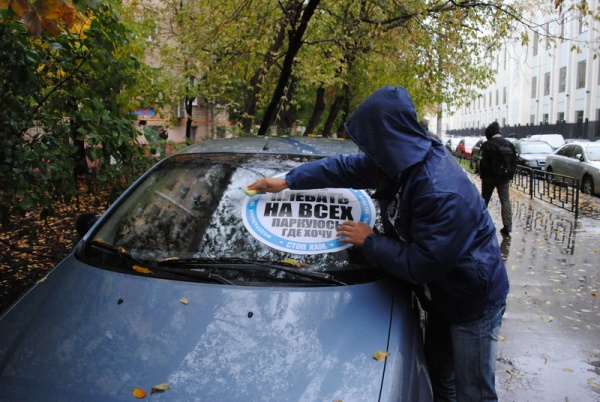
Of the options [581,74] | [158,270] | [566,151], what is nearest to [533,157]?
[566,151]

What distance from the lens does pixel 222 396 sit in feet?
6.09

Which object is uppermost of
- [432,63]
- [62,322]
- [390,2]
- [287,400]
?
[390,2]

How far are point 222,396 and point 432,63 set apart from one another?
888 centimetres

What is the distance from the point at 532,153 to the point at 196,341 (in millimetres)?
22859

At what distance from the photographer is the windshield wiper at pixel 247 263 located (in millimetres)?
2467

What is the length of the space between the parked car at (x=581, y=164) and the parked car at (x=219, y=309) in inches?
569

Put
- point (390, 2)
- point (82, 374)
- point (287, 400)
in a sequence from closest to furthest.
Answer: point (287, 400) → point (82, 374) → point (390, 2)

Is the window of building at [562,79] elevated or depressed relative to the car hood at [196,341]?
elevated

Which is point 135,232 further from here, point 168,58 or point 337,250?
point 168,58

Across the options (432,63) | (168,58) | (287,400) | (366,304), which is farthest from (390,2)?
(287,400)

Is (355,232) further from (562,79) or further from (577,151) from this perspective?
(562,79)

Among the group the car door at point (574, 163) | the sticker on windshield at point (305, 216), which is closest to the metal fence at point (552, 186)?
the car door at point (574, 163)

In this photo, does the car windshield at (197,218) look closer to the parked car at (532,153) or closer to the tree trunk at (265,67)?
the tree trunk at (265,67)

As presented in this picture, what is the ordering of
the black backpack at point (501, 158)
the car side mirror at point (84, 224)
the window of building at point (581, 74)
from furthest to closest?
the window of building at point (581, 74) → the black backpack at point (501, 158) → the car side mirror at point (84, 224)
